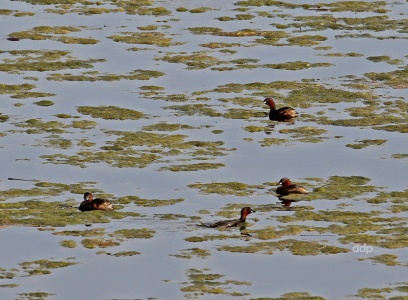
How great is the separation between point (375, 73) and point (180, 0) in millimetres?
16631

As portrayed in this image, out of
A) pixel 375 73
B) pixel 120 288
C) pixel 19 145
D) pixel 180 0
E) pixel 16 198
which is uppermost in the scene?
pixel 180 0

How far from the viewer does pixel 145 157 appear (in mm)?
39281

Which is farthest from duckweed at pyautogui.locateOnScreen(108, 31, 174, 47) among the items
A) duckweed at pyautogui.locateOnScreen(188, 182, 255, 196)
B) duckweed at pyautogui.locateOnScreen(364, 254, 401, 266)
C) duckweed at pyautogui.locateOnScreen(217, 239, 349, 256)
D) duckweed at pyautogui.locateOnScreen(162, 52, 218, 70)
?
duckweed at pyautogui.locateOnScreen(364, 254, 401, 266)

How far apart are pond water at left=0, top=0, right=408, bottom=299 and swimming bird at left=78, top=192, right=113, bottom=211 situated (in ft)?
0.65

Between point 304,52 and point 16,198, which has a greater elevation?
point 304,52

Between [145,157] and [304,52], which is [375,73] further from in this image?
[145,157]

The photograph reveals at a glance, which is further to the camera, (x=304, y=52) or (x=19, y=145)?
(x=304, y=52)

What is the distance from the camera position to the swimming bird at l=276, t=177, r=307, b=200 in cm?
3550

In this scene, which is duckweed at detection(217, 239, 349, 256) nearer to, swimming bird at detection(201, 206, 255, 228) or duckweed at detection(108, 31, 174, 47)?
swimming bird at detection(201, 206, 255, 228)

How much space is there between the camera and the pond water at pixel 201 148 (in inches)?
1190

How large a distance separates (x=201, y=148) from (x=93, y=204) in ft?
24.6

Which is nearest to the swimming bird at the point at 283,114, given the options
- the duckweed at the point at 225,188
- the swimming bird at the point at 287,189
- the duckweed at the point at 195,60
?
the duckweed at the point at 225,188

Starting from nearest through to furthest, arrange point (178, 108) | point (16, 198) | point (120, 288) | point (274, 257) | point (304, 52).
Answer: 1. point (120, 288)
2. point (274, 257)
3. point (16, 198)
4. point (178, 108)
5. point (304, 52)

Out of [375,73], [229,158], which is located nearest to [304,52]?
[375,73]
